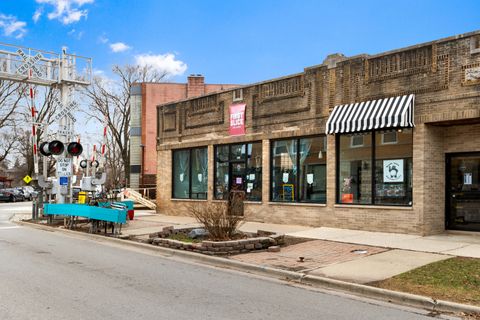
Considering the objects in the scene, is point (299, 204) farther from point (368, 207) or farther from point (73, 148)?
point (73, 148)

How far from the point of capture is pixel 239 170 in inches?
763

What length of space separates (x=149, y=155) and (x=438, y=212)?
26797 mm

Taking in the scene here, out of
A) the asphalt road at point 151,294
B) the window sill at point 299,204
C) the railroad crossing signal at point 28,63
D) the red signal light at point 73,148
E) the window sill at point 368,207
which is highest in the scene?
the railroad crossing signal at point 28,63

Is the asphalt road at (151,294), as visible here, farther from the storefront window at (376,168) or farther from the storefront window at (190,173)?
the storefront window at (190,173)

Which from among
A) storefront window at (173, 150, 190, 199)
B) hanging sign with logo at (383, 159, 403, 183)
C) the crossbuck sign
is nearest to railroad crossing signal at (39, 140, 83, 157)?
the crossbuck sign

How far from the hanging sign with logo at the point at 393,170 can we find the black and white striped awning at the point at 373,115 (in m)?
1.18

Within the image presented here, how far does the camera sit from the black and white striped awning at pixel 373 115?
1334 cm

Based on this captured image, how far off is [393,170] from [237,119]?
23.3 ft

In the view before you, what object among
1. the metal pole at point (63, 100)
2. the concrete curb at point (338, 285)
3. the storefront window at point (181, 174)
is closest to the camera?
the concrete curb at point (338, 285)

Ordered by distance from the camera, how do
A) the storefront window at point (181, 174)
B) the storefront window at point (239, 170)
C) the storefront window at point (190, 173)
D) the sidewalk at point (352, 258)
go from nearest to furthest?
1. the sidewalk at point (352, 258)
2. the storefront window at point (239, 170)
3. the storefront window at point (190, 173)
4. the storefront window at point (181, 174)

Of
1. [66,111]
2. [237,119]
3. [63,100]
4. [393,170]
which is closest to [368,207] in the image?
[393,170]

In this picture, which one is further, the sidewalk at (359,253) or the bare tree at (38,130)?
the bare tree at (38,130)

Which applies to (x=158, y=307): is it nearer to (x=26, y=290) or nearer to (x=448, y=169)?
(x=26, y=290)

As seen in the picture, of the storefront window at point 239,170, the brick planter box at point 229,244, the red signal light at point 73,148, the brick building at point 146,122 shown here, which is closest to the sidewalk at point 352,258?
the brick planter box at point 229,244
